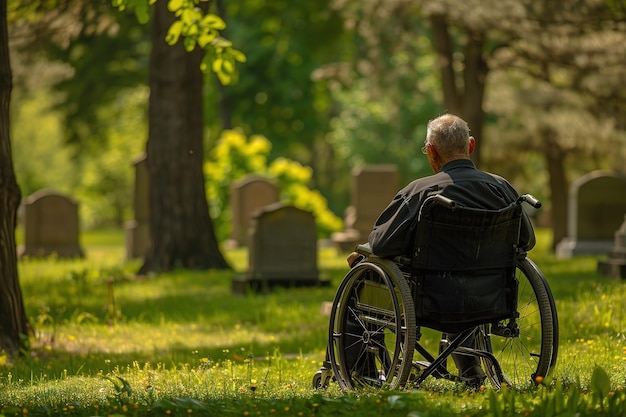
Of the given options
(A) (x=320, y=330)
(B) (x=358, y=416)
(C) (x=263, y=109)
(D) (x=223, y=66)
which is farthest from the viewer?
(C) (x=263, y=109)

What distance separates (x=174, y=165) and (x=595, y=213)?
7913 millimetres

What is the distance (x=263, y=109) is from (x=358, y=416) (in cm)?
3791

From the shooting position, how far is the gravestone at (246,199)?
28.5 meters

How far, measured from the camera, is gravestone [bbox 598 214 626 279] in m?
15.5

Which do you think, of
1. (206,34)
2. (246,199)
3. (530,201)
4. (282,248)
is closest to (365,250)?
(530,201)

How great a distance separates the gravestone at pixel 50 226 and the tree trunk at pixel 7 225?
14268mm

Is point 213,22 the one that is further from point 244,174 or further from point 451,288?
point 244,174

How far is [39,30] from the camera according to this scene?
752 inches

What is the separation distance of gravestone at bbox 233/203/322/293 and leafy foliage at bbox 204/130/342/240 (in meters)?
14.0

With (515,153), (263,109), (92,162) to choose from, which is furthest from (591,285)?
(92,162)

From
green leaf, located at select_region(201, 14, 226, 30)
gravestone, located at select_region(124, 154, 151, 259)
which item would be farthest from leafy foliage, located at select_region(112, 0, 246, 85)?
gravestone, located at select_region(124, 154, 151, 259)

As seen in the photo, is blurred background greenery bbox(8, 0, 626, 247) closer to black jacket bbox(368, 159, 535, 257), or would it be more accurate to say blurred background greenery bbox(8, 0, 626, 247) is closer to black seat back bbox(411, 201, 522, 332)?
black jacket bbox(368, 159, 535, 257)

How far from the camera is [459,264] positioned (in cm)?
641

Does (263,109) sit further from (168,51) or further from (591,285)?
(591,285)
